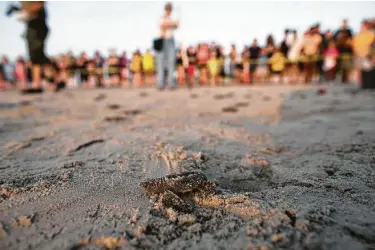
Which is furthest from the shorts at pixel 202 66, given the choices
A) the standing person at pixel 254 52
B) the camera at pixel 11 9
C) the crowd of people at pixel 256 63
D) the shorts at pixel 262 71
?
the camera at pixel 11 9

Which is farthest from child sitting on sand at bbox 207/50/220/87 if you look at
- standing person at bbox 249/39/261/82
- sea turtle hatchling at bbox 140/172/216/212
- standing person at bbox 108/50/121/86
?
sea turtle hatchling at bbox 140/172/216/212

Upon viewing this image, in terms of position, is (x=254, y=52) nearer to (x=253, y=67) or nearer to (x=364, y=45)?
(x=253, y=67)

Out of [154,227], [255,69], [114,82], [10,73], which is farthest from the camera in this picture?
[10,73]

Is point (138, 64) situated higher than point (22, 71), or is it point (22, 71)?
point (138, 64)

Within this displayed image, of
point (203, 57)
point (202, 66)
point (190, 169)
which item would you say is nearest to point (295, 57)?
point (203, 57)

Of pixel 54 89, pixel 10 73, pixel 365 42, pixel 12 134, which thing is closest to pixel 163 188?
pixel 12 134

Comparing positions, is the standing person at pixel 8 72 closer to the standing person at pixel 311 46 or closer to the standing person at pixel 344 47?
the standing person at pixel 311 46

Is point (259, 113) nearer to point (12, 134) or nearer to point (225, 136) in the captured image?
point (225, 136)
